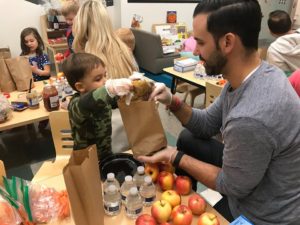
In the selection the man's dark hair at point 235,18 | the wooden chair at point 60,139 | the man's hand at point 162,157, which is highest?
the man's dark hair at point 235,18

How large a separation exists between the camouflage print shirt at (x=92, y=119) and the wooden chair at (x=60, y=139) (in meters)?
0.37

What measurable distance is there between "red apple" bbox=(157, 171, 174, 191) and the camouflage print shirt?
0.36 m

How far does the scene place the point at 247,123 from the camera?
99 centimetres

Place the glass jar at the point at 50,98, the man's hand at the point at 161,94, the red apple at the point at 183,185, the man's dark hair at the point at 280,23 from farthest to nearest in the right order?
the man's dark hair at the point at 280,23 → the glass jar at the point at 50,98 → the man's hand at the point at 161,94 → the red apple at the point at 183,185

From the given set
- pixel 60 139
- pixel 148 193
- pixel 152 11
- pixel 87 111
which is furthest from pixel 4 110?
pixel 152 11

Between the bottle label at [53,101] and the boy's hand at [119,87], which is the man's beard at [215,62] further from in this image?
the bottle label at [53,101]

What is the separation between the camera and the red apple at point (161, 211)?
1.04 metres

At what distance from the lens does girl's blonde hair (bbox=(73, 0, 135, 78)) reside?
6.75ft

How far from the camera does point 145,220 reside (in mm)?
1013

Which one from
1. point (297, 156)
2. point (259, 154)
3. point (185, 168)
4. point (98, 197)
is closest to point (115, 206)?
point (98, 197)

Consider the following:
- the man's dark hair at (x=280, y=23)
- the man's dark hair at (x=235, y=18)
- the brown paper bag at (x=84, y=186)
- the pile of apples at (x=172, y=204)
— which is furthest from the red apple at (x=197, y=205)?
the man's dark hair at (x=280, y=23)

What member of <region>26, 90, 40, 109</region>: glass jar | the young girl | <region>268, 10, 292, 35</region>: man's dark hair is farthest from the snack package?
<region>268, 10, 292, 35</region>: man's dark hair

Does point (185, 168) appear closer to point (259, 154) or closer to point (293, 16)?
point (259, 154)

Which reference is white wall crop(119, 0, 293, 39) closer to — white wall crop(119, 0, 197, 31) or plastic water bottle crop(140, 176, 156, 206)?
white wall crop(119, 0, 197, 31)
